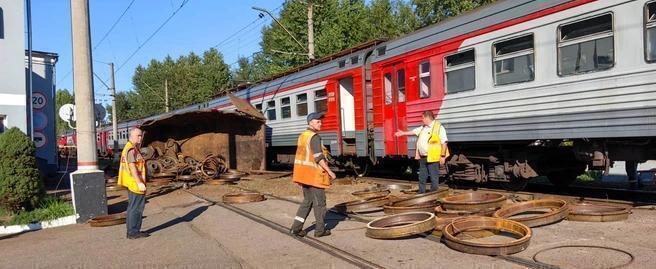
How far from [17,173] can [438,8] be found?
3334 cm

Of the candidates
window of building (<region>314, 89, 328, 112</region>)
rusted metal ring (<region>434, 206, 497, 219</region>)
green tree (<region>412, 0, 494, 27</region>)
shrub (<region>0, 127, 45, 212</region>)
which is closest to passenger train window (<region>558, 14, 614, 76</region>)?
rusted metal ring (<region>434, 206, 497, 219</region>)

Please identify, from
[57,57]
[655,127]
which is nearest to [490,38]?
[655,127]

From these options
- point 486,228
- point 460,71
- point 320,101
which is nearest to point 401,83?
point 460,71

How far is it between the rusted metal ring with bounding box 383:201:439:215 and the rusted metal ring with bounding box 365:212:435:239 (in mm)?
576

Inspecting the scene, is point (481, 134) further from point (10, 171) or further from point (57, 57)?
point (57, 57)

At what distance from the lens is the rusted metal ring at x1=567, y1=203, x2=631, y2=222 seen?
729 cm

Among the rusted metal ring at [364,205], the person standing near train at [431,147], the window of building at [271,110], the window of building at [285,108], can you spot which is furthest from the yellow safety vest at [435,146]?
the window of building at [271,110]

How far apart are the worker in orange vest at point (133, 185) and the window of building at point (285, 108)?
9924 millimetres

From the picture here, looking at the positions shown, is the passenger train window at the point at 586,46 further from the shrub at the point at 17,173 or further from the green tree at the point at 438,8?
the green tree at the point at 438,8

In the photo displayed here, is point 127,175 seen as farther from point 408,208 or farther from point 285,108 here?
point 285,108

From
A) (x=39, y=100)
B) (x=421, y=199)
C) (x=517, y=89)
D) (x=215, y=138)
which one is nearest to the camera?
(x=421, y=199)

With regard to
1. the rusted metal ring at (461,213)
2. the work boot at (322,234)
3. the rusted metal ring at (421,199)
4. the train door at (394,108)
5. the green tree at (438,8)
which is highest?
the green tree at (438,8)

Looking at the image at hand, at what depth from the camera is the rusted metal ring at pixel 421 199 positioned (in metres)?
8.86

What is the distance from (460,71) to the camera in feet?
35.8
